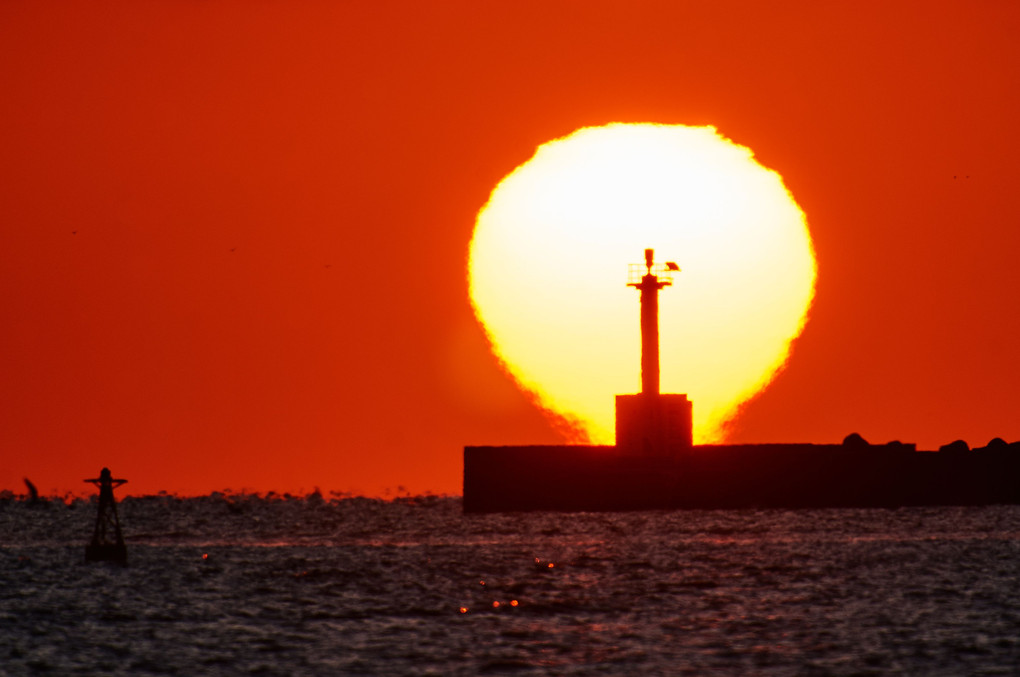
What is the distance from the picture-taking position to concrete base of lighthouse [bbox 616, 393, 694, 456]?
102 meters

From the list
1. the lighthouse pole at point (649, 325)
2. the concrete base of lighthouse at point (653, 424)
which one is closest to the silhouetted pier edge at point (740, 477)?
the concrete base of lighthouse at point (653, 424)

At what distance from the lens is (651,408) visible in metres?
102

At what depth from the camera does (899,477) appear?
115312 millimetres

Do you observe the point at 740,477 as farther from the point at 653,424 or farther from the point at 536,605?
the point at 536,605

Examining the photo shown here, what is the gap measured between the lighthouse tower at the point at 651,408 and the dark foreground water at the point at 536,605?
1063cm

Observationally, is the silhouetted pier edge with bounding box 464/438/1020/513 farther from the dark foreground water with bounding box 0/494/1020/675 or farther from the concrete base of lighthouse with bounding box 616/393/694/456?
the dark foreground water with bounding box 0/494/1020/675

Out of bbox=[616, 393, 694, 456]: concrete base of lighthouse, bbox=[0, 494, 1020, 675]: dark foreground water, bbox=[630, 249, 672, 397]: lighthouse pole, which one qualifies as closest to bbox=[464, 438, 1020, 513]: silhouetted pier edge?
bbox=[616, 393, 694, 456]: concrete base of lighthouse

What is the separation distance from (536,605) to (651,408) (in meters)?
50.6

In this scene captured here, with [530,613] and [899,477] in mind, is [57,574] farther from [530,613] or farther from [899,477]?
[899,477]

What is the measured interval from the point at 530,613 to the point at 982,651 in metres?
13.7

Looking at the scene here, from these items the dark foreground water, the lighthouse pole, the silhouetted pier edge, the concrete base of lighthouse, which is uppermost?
the lighthouse pole

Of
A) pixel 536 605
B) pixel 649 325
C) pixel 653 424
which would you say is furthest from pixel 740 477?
pixel 536 605

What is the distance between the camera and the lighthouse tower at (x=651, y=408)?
98375 millimetres

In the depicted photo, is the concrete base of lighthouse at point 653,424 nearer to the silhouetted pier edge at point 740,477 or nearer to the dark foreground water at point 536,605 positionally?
the silhouetted pier edge at point 740,477
